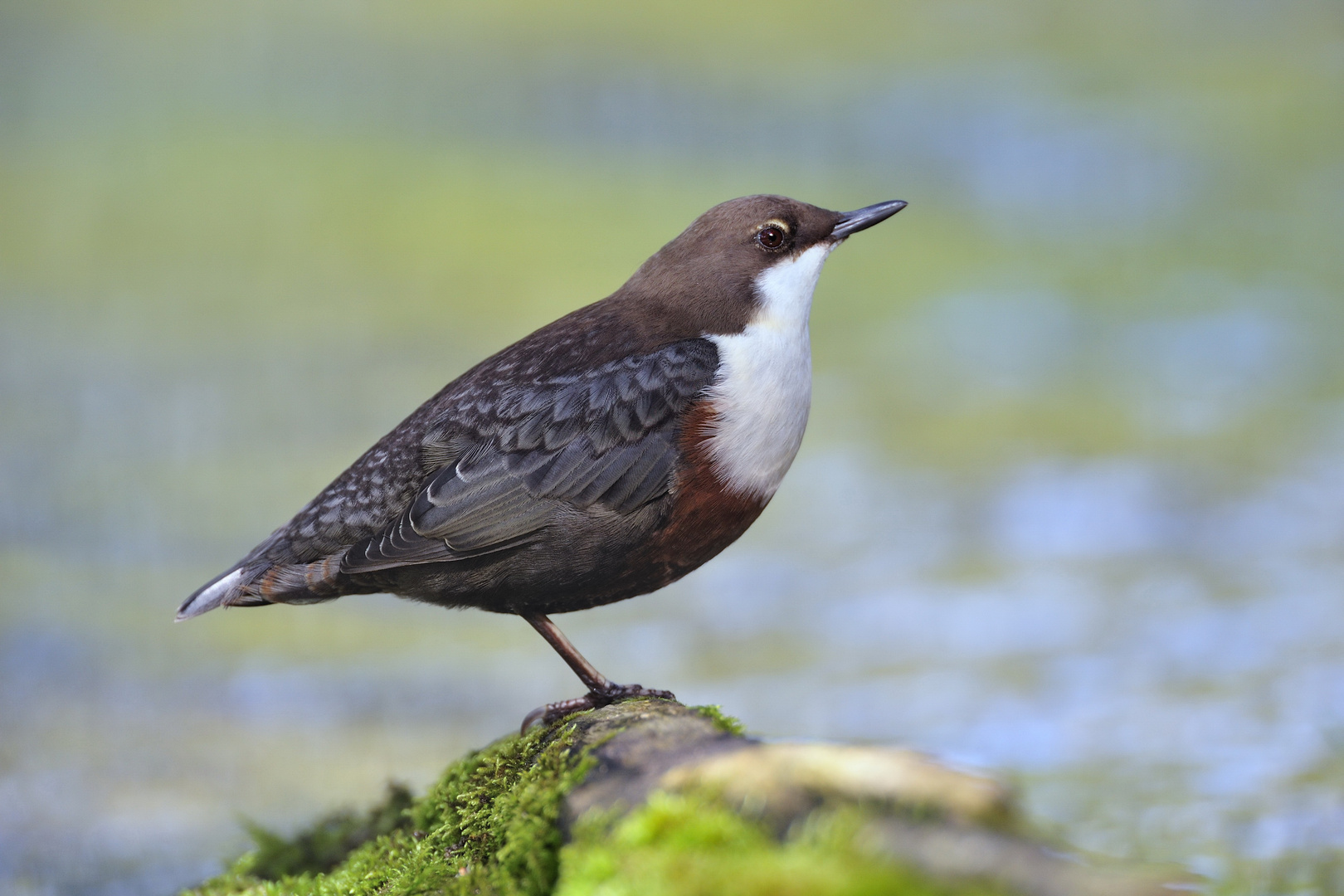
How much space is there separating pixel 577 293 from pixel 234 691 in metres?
6.67

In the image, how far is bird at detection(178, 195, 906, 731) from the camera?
353cm

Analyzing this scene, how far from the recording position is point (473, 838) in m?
3.02

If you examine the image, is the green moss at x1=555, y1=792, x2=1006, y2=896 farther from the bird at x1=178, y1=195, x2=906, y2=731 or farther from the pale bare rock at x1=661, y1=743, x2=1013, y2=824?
the bird at x1=178, y1=195, x2=906, y2=731

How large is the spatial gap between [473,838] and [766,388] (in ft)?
4.84

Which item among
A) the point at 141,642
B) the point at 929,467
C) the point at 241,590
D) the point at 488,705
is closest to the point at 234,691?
the point at 141,642

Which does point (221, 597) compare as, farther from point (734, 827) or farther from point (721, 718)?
point (734, 827)

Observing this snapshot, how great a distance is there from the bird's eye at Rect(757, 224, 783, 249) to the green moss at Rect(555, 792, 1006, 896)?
2.12 m

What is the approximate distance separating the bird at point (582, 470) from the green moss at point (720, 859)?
52.2 inches

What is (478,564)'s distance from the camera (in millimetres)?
3582

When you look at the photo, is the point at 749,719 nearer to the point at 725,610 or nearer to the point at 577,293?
the point at 725,610

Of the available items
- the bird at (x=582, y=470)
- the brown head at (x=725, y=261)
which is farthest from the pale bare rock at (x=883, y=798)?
the brown head at (x=725, y=261)

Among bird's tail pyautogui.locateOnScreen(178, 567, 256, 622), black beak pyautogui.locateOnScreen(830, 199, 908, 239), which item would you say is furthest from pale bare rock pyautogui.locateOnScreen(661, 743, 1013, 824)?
black beak pyautogui.locateOnScreen(830, 199, 908, 239)

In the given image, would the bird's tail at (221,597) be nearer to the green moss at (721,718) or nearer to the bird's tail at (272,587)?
the bird's tail at (272,587)

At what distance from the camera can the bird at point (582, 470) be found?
353 cm
